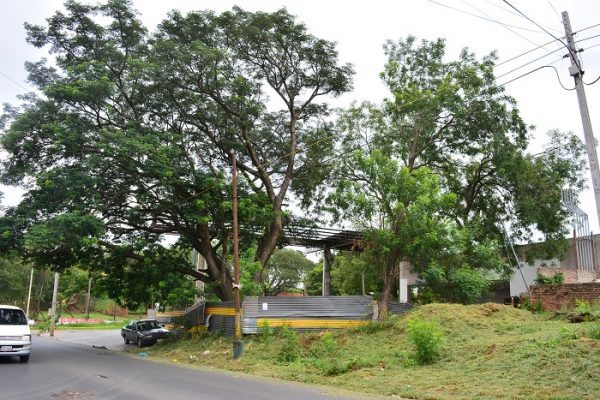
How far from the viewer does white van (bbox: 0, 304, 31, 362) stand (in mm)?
15602

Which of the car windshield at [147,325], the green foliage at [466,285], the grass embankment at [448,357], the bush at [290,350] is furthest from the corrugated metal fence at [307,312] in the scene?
the car windshield at [147,325]

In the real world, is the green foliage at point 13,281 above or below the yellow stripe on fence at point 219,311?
above

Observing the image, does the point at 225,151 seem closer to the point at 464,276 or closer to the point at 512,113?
the point at 464,276

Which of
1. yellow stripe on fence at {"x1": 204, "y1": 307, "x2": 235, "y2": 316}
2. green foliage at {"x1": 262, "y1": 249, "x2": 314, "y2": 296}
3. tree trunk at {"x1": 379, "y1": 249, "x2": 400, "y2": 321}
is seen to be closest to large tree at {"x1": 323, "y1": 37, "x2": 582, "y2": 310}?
tree trunk at {"x1": 379, "y1": 249, "x2": 400, "y2": 321}

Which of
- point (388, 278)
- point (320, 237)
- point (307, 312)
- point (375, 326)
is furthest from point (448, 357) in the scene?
point (320, 237)

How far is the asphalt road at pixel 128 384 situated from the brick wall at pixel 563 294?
39.3 ft

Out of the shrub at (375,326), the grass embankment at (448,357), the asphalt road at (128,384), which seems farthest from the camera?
the shrub at (375,326)

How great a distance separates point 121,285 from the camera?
25.5m

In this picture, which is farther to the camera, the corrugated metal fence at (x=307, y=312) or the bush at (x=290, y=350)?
the corrugated metal fence at (x=307, y=312)

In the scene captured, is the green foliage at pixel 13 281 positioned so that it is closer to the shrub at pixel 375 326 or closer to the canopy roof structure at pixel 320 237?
the canopy roof structure at pixel 320 237

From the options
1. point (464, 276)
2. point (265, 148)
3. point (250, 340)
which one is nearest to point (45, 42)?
point (265, 148)

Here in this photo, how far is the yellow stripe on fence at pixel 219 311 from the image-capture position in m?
22.6

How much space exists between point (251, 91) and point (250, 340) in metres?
12.3

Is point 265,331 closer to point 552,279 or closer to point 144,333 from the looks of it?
point 144,333
